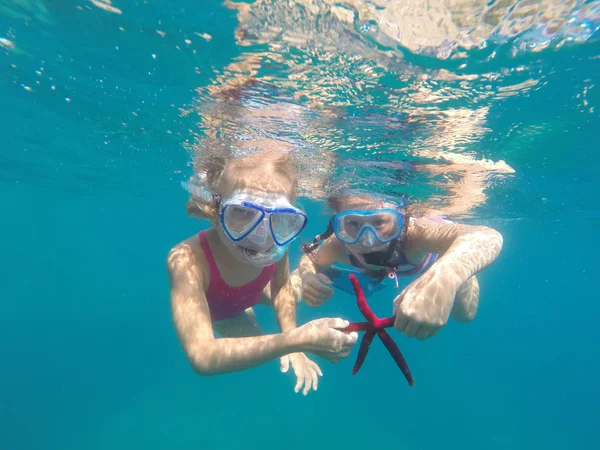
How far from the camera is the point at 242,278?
5.27 metres

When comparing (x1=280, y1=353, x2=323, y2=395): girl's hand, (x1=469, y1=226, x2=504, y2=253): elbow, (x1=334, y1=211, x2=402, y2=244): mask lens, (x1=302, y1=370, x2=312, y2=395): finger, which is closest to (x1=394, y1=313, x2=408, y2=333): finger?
(x1=469, y1=226, x2=504, y2=253): elbow

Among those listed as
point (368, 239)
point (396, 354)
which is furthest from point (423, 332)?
point (368, 239)

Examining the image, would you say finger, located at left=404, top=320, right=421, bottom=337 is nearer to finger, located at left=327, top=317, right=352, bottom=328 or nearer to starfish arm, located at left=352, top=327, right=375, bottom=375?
starfish arm, located at left=352, top=327, right=375, bottom=375

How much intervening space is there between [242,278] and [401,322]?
3159 millimetres

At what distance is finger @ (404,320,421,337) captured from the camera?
251cm

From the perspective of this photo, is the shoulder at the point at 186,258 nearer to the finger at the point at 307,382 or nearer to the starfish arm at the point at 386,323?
the finger at the point at 307,382

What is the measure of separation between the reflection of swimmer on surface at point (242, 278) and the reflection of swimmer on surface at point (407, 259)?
631 millimetres

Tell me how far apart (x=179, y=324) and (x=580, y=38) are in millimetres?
6217

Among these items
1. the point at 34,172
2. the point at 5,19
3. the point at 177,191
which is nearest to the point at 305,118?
the point at 5,19

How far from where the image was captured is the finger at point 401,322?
99.4 inches

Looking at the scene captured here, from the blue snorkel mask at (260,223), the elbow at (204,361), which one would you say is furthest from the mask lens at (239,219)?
the elbow at (204,361)

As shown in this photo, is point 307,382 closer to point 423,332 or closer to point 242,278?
point 242,278

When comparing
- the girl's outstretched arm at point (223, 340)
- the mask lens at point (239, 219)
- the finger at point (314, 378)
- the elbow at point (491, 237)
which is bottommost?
the finger at point (314, 378)

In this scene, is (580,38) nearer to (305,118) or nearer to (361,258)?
(305,118)
